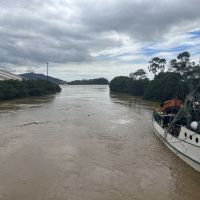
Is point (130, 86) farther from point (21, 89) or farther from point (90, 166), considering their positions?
point (90, 166)

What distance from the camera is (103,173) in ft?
66.7

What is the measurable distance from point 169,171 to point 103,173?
4665 millimetres

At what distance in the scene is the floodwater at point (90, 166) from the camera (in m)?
17.5

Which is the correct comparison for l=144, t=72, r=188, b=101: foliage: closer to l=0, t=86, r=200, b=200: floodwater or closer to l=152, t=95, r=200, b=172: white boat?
l=152, t=95, r=200, b=172: white boat

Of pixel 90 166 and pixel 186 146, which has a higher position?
pixel 186 146

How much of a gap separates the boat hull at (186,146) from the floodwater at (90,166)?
54 cm

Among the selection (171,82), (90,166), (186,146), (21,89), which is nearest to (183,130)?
(186,146)

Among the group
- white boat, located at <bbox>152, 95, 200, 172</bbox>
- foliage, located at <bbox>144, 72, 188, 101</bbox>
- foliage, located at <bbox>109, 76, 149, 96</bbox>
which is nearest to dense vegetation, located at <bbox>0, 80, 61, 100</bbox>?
foliage, located at <bbox>109, 76, 149, 96</bbox>

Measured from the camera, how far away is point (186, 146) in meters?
A: 22.4

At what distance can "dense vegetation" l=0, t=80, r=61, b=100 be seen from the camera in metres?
77.0

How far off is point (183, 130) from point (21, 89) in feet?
226

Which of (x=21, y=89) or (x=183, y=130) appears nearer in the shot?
(x=183, y=130)

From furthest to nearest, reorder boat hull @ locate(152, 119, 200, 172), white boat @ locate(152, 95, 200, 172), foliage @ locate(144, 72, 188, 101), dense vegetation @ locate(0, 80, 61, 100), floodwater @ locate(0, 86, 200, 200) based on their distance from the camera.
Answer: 1. dense vegetation @ locate(0, 80, 61, 100)
2. foliage @ locate(144, 72, 188, 101)
3. white boat @ locate(152, 95, 200, 172)
4. boat hull @ locate(152, 119, 200, 172)
5. floodwater @ locate(0, 86, 200, 200)

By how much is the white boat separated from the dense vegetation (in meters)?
50.9
